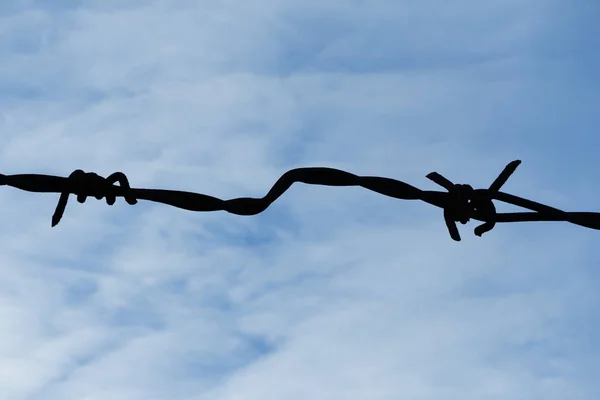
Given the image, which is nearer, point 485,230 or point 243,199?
point 243,199

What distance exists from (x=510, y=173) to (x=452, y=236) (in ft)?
1.51

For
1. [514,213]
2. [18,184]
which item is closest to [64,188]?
[18,184]

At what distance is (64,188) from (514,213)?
2.19 metres

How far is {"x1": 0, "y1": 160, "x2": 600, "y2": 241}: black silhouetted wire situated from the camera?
457 centimetres

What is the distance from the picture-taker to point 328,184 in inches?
189

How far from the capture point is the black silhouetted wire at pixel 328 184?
15.0 feet

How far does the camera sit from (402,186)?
4949 millimetres

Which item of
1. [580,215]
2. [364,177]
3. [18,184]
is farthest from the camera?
[580,215]

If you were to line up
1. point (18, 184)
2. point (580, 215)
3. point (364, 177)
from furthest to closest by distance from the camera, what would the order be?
point (580, 215) → point (364, 177) → point (18, 184)

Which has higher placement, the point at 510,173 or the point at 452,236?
the point at 510,173

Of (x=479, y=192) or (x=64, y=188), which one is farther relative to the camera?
(x=479, y=192)

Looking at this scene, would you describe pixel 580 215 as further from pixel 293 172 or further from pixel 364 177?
pixel 293 172

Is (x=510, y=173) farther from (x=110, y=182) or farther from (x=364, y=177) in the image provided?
(x=110, y=182)

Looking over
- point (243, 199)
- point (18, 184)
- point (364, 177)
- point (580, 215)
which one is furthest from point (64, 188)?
point (580, 215)
